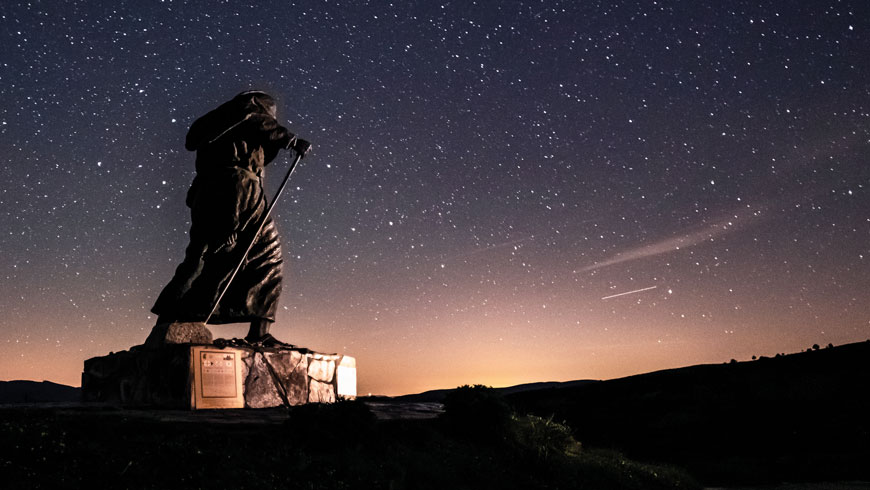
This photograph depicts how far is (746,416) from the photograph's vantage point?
1284cm

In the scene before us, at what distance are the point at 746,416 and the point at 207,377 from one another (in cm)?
1054

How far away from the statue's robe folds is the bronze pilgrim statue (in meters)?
0.01

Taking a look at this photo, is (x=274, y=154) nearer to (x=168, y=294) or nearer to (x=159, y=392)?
(x=168, y=294)

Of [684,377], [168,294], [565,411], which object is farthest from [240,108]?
[684,377]

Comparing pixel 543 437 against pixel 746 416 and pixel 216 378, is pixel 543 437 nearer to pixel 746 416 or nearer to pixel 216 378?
pixel 216 378

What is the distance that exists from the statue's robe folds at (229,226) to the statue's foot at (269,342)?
252 mm

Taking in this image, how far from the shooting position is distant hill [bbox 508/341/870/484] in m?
11.4

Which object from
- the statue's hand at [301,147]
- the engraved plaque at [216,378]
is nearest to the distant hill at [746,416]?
the engraved plaque at [216,378]

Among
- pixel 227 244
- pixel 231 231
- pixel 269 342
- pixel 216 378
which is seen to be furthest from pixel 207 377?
pixel 231 231

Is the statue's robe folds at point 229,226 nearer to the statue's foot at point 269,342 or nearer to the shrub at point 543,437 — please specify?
the statue's foot at point 269,342

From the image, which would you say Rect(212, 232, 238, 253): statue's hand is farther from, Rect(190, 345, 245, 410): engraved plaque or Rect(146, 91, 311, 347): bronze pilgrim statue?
Rect(190, 345, 245, 410): engraved plaque

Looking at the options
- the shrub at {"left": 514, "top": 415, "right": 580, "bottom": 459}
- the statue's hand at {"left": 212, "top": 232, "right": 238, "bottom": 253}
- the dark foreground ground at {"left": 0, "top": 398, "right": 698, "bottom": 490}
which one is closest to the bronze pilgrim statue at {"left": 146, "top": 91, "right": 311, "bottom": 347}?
the statue's hand at {"left": 212, "top": 232, "right": 238, "bottom": 253}

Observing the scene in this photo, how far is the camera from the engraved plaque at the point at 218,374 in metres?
7.07

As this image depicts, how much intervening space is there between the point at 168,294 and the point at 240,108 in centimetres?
255
